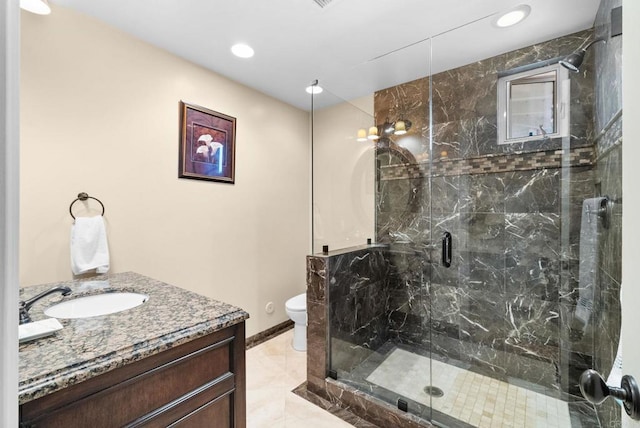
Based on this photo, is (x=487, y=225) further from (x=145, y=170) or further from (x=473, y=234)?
(x=145, y=170)

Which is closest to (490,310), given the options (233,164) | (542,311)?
(542,311)

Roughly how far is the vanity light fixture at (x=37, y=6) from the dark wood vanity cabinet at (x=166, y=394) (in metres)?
1.91

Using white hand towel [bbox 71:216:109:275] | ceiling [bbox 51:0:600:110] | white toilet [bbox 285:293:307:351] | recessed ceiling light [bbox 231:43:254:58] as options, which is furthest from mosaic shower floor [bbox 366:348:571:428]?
recessed ceiling light [bbox 231:43:254:58]

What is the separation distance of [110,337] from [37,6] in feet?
5.96

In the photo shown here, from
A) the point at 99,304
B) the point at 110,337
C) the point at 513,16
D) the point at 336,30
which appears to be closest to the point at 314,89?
the point at 336,30

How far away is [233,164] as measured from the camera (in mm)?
2502

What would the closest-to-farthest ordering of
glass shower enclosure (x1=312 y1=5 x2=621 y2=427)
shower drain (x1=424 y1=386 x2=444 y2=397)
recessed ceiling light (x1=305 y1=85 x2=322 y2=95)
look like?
glass shower enclosure (x1=312 y1=5 x2=621 y2=427) → shower drain (x1=424 y1=386 x2=444 y2=397) → recessed ceiling light (x1=305 y1=85 x2=322 y2=95)

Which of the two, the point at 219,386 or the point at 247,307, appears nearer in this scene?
the point at 219,386

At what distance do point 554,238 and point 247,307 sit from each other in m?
2.52

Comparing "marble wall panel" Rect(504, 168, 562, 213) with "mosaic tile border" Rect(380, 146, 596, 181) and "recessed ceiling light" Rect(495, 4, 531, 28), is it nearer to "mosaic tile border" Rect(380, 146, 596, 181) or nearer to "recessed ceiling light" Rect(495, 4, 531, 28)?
"mosaic tile border" Rect(380, 146, 596, 181)

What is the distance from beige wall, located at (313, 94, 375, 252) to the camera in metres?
2.61

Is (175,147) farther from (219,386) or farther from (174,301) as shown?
(219,386)

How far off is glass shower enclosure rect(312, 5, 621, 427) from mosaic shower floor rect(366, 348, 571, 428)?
1cm

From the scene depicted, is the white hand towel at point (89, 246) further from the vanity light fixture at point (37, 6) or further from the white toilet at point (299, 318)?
the white toilet at point (299, 318)
